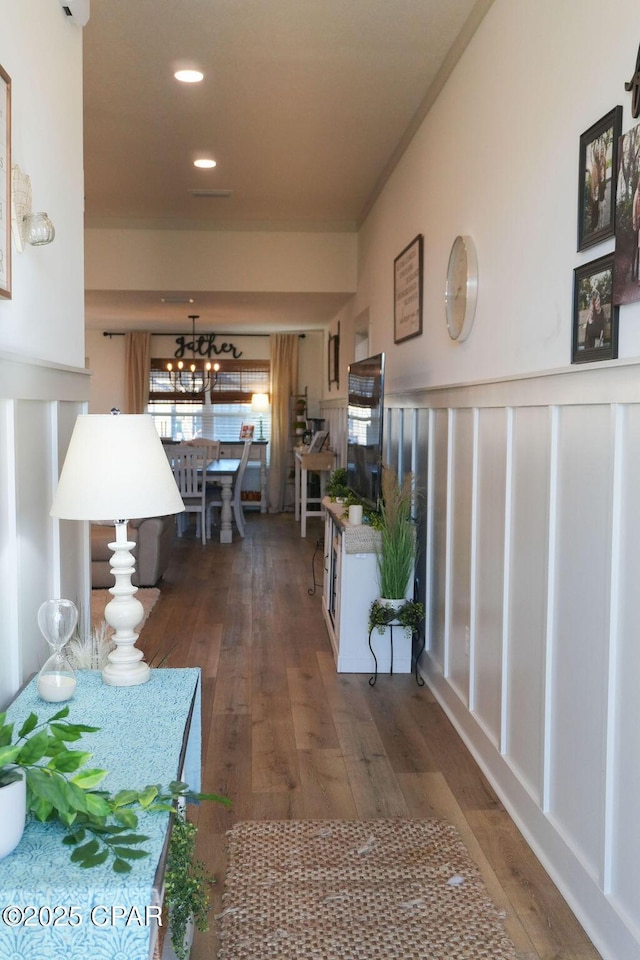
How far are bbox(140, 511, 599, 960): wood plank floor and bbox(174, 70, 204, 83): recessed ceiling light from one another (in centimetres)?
283

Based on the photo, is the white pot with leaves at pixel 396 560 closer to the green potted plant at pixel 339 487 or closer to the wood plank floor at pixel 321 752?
the wood plank floor at pixel 321 752

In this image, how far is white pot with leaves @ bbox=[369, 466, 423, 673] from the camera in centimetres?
408

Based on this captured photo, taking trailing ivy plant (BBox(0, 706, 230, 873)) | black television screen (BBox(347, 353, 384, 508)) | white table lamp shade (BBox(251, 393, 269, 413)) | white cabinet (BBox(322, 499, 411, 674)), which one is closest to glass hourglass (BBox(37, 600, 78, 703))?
trailing ivy plant (BBox(0, 706, 230, 873))

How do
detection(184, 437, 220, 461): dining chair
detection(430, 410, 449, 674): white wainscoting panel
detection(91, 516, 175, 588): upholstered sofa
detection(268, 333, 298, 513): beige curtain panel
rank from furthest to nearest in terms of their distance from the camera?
detection(268, 333, 298, 513): beige curtain panel < detection(184, 437, 220, 461): dining chair < detection(91, 516, 175, 588): upholstered sofa < detection(430, 410, 449, 674): white wainscoting panel

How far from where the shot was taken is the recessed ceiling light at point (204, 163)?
5457 millimetres

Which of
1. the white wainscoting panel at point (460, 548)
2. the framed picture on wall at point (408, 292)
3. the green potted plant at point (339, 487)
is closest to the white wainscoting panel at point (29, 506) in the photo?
the white wainscoting panel at point (460, 548)

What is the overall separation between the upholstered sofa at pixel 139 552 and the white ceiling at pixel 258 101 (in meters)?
2.42

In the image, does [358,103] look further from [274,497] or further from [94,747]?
[274,497]

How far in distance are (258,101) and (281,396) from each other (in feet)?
25.8

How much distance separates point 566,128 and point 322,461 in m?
6.76

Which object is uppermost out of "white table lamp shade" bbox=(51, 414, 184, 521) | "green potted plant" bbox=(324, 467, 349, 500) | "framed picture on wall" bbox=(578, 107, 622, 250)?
"framed picture on wall" bbox=(578, 107, 622, 250)

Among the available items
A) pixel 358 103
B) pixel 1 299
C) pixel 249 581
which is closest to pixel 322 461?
pixel 249 581

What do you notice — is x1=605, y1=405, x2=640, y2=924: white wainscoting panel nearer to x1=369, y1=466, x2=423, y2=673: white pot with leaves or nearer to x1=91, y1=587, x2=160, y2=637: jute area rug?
x1=369, y1=466, x2=423, y2=673: white pot with leaves

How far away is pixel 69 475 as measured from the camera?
202cm
